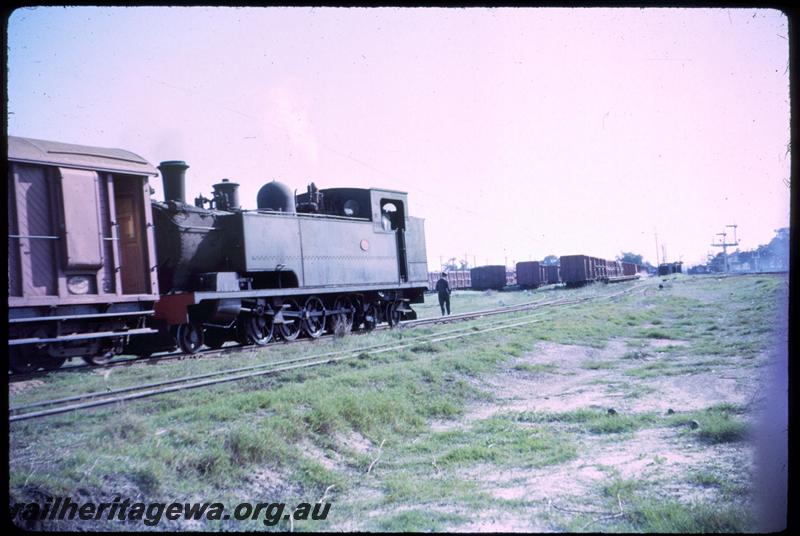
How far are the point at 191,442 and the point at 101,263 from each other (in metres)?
4.26

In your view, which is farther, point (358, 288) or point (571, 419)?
point (358, 288)

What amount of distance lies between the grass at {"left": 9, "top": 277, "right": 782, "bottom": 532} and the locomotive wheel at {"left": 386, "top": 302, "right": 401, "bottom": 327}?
18.0 ft

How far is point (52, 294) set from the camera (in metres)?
7.38

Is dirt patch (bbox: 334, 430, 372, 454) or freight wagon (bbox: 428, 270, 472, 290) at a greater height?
freight wagon (bbox: 428, 270, 472, 290)

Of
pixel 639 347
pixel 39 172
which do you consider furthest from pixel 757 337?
pixel 39 172

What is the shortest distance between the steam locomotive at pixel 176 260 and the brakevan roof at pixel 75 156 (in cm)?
2

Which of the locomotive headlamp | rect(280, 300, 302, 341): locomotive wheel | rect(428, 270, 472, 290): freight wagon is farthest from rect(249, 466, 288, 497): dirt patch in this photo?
rect(428, 270, 472, 290): freight wagon

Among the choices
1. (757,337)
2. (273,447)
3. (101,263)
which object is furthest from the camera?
(757,337)

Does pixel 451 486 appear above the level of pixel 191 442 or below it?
below

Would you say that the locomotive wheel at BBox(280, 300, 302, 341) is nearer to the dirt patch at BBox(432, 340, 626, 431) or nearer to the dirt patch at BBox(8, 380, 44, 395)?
the dirt patch at BBox(432, 340, 626, 431)

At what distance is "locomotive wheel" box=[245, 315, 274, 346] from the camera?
11.7m

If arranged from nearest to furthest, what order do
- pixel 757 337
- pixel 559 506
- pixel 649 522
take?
pixel 649 522 → pixel 559 506 → pixel 757 337

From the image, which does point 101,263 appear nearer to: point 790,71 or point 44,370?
point 44,370

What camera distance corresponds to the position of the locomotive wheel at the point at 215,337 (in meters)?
11.8
